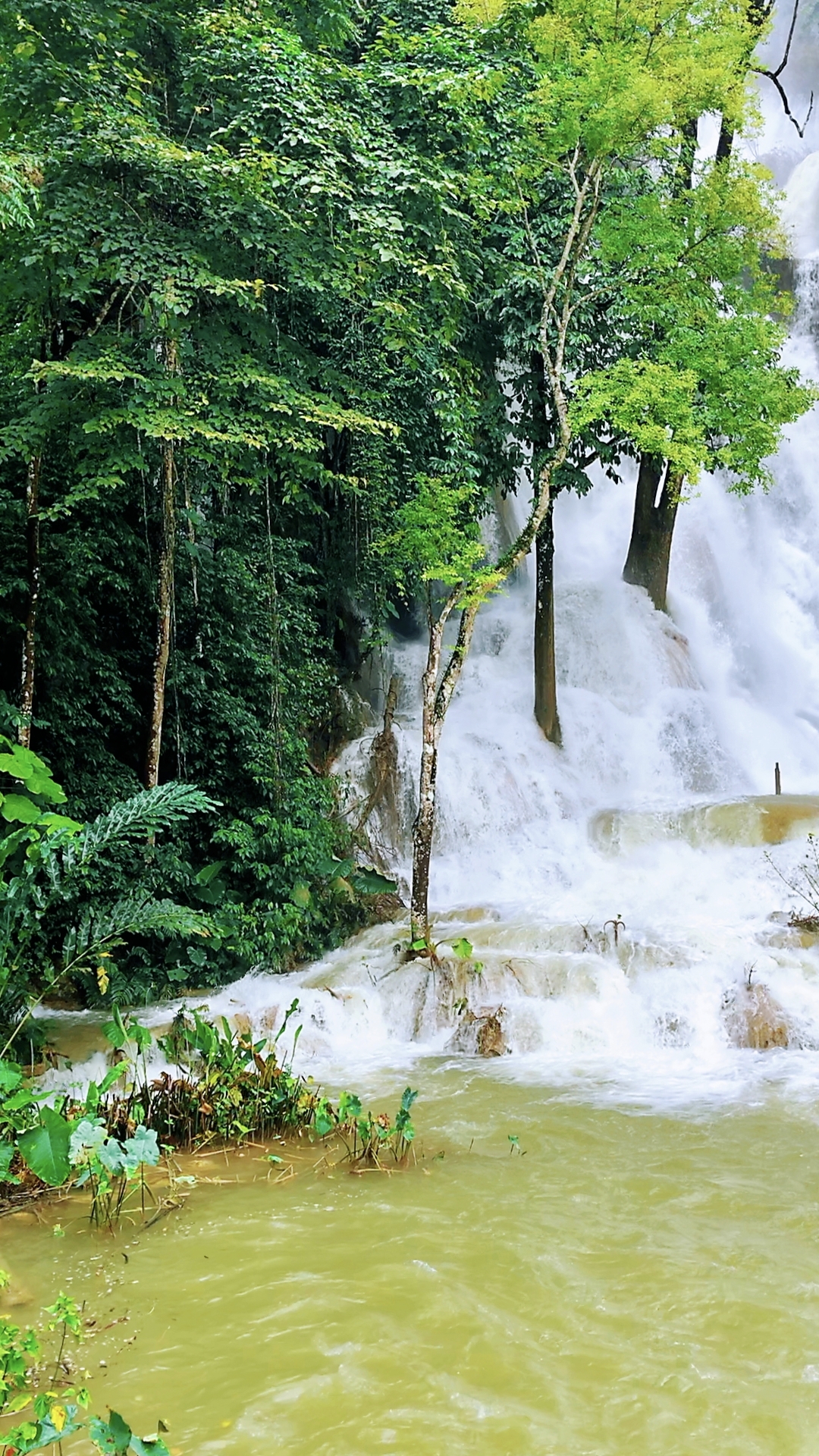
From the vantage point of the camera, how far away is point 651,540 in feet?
61.5

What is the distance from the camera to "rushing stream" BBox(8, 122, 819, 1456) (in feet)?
10.6

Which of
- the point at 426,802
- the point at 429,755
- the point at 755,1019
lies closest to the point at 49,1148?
the point at 755,1019

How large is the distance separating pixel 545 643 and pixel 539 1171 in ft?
36.3

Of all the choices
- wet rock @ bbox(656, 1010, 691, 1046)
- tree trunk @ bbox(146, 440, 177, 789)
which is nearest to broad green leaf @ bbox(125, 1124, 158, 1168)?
tree trunk @ bbox(146, 440, 177, 789)

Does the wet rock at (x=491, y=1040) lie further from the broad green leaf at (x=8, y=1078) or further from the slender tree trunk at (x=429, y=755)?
the broad green leaf at (x=8, y=1078)

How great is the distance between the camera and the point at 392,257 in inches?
339

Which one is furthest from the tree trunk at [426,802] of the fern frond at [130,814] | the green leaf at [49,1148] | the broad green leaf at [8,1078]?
the green leaf at [49,1148]

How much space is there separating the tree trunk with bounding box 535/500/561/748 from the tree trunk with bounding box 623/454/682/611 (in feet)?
10.4

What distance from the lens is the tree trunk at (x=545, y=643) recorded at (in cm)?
1564

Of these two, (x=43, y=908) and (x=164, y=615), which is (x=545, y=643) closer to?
(x=164, y=615)

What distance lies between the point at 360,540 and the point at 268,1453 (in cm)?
1263

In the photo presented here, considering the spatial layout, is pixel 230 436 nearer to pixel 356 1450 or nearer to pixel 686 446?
pixel 686 446

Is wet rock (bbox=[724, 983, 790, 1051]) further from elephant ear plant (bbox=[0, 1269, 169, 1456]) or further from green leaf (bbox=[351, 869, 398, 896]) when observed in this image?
elephant ear plant (bbox=[0, 1269, 169, 1456])

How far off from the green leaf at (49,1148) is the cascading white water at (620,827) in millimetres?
4009
